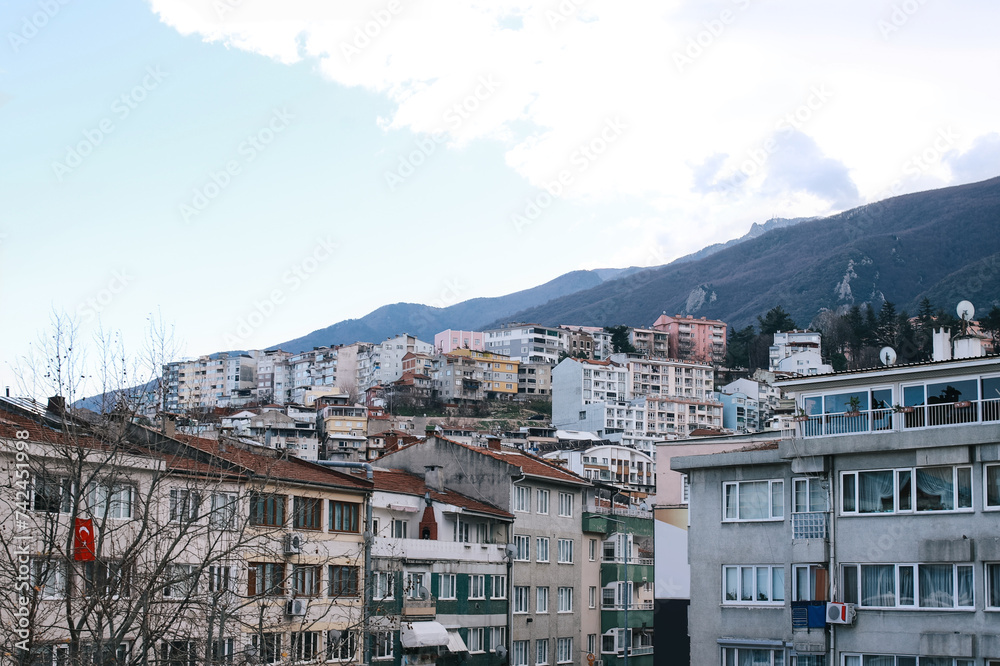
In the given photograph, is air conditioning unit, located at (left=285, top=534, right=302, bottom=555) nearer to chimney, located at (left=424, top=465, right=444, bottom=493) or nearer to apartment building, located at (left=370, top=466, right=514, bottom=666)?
apartment building, located at (left=370, top=466, right=514, bottom=666)

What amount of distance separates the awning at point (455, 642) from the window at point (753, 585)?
12.9 meters

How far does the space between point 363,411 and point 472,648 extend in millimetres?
122089

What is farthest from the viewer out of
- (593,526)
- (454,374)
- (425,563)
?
(454,374)

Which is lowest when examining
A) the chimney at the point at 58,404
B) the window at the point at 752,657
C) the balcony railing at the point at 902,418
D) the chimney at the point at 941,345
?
A: the window at the point at 752,657

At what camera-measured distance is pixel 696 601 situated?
34.0 m

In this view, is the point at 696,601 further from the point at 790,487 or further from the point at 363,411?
the point at 363,411

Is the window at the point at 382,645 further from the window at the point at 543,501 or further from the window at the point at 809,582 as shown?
the window at the point at 809,582

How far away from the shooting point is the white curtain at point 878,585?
98.7 ft

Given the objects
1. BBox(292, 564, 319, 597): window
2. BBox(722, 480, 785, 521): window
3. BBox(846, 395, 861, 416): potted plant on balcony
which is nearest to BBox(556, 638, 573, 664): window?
BBox(292, 564, 319, 597): window

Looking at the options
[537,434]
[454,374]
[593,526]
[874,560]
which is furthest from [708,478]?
[454,374]

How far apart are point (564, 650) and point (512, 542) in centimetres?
708

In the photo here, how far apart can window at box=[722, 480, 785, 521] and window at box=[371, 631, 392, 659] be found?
1291cm

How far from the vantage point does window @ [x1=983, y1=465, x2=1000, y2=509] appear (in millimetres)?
28672

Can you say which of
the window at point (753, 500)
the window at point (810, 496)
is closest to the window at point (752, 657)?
the window at point (753, 500)
